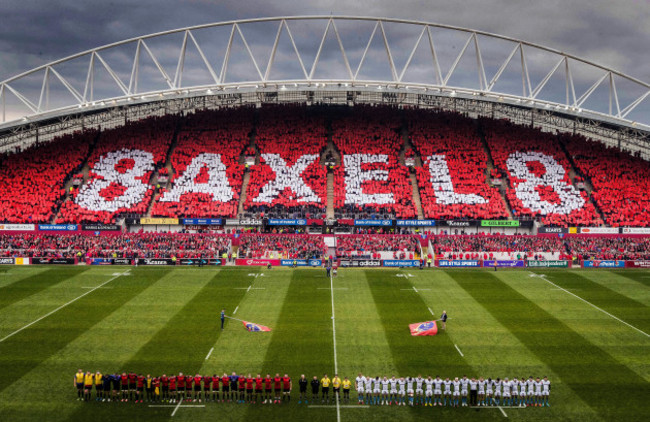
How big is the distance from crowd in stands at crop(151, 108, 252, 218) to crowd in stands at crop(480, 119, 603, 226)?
29.9 meters

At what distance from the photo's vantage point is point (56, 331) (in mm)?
32812

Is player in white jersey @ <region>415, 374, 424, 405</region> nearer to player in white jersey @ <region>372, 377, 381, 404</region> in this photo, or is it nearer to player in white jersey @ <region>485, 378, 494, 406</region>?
player in white jersey @ <region>372, 377, 381, 404</region>

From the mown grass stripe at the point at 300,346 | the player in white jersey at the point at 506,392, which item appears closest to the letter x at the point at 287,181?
the mown grass stripe at the point at 300,346

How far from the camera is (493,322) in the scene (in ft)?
115

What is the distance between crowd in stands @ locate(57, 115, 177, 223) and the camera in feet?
197

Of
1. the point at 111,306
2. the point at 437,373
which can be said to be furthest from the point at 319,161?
the point at 437,373

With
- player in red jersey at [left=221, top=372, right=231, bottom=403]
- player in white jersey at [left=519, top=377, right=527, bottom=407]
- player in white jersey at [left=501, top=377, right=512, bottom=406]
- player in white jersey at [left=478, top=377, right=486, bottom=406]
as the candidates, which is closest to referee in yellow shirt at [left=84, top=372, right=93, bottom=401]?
player in red jersey at [left=221, top=372, right=231, bottom=403]

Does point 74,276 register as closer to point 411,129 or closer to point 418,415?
point 418,415

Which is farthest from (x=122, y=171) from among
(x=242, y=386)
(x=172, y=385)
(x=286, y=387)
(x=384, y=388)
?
(x=384, y=388)

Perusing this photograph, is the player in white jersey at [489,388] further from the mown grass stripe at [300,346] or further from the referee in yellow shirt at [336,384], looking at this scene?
the mown grass stripe at [300,346]

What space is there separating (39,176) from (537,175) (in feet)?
183

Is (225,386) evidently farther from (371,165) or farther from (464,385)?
(371,165)

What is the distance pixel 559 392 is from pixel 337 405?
969 cm

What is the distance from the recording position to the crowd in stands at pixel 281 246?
53.2 metres
